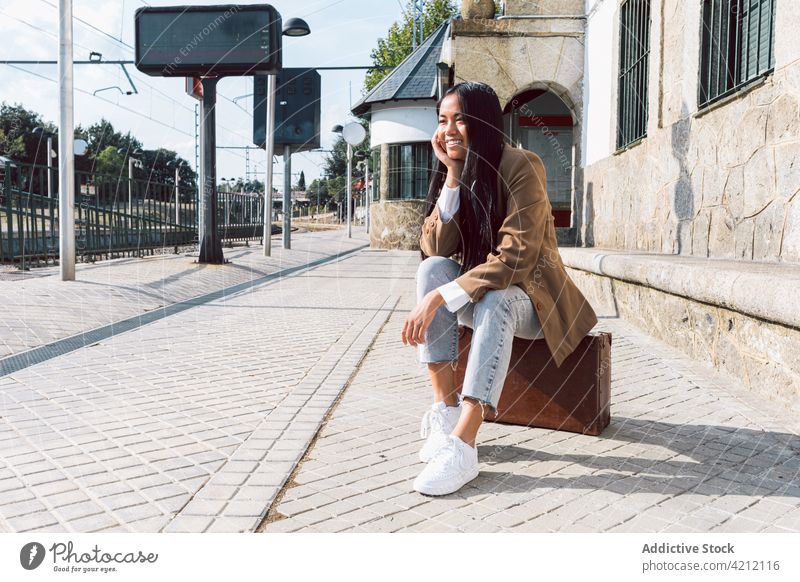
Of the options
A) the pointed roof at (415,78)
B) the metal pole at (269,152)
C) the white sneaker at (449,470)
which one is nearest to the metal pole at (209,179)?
the metal pole at (269,152)

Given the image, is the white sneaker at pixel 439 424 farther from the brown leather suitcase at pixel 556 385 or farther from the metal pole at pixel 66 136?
the metal pole at pixel 66 136

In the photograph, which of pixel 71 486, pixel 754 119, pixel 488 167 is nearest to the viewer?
pixel 71 486

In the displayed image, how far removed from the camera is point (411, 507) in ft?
8.02

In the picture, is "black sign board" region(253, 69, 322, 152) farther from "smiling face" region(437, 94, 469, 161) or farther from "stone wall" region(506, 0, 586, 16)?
"smiling face" region(437, 94, 469, 161)

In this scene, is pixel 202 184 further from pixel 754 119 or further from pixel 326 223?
pixel 326 223

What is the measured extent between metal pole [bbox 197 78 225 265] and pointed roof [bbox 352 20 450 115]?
8735 mm

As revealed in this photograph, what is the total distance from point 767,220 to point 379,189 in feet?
54.9

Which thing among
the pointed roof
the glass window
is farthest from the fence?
the pointed roof

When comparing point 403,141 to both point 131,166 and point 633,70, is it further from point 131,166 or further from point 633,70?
point 633,70

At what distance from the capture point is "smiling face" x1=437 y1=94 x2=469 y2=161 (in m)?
2.77

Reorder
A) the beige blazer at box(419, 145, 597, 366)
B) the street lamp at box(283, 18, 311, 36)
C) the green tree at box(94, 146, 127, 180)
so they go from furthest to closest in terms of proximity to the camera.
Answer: the green tree at box(94, 146, 127, 180) → the street lamp at box(283, 18, 311, 36) → the beige blazer at box(419, 145, 597, 366)

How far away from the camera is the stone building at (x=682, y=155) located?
13.5ft

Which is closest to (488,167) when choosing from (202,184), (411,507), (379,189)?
(411,507)

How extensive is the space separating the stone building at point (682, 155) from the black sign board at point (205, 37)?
2.99 metres
